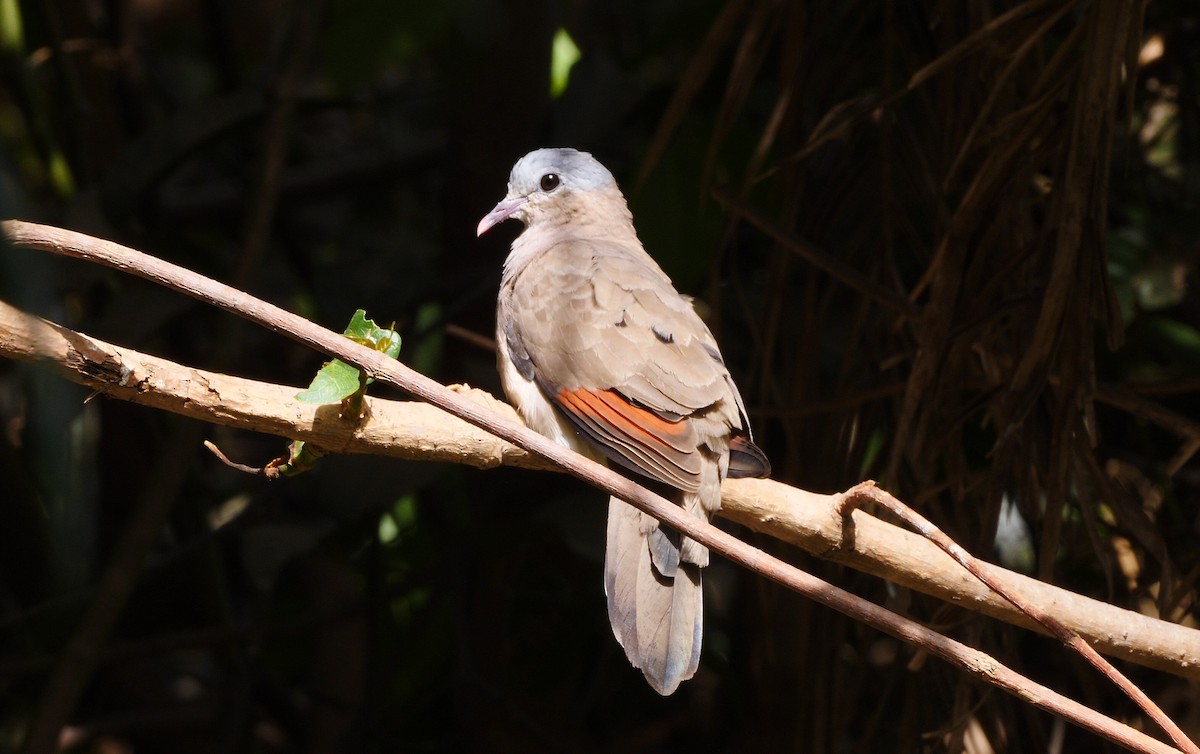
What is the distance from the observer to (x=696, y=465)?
2332 mm

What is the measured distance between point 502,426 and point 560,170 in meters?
1.81

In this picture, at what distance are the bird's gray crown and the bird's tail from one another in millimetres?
1254

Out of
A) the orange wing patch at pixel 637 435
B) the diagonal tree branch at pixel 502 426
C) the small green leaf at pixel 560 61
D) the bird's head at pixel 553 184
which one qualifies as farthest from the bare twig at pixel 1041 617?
the small green leaf at pixel 560 61

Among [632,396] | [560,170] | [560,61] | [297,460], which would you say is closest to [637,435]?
[632,396]

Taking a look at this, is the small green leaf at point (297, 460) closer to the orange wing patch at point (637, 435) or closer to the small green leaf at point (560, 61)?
the orange wing patch at point (637, 435)

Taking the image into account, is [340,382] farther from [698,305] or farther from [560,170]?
[698,305]

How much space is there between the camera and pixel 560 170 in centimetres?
332

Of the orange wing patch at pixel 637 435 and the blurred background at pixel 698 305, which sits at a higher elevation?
the blurred background at pixel 698 305

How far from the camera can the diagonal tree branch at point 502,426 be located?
1590mm

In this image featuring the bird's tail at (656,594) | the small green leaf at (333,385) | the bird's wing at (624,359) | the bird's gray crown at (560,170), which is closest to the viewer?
the small green leaf at (333,385)

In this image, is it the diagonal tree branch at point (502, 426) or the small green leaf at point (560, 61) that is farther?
the small green leaf at point (560, 61)

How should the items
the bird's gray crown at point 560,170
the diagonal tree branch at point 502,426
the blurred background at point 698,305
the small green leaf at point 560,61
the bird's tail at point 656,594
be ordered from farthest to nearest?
1. the small green leaf at point 560,61
2. the bird's gray crown at point 560,170
3. the blurred background at point 698,305
4. the bird's tail at point 656,594
5. the diagonal tree branch at point 502,426

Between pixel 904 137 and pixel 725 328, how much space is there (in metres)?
1.16

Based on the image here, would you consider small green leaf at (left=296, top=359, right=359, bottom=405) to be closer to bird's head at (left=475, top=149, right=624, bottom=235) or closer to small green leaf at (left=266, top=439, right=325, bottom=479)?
small green leaf at (left=266, top=439, right=325, bottom=479)
